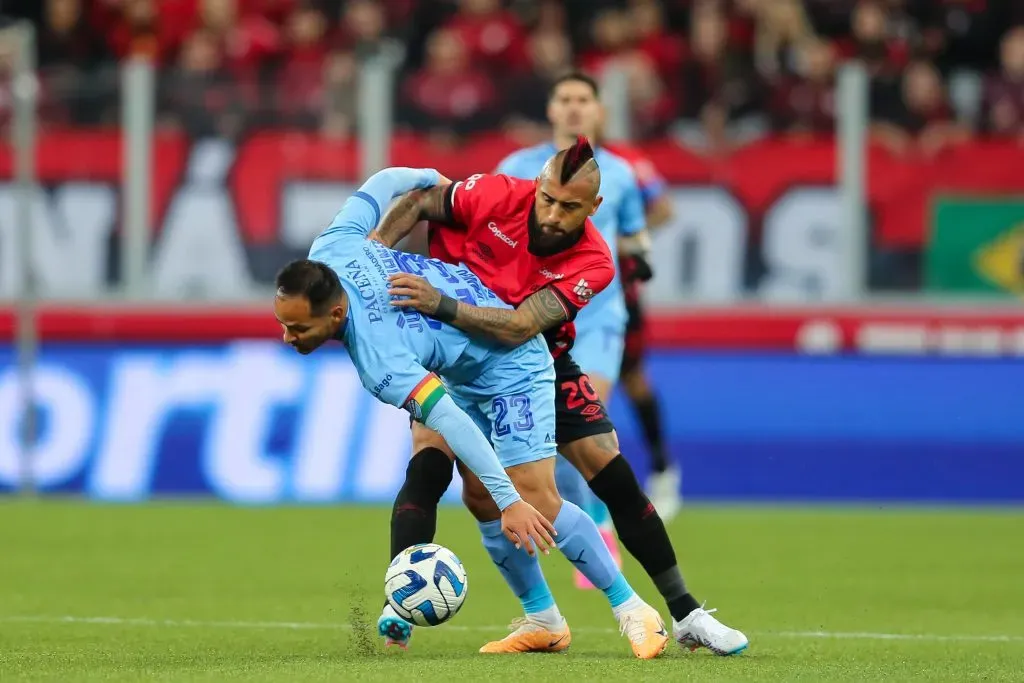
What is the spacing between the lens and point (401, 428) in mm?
13758

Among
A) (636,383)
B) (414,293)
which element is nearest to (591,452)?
(414,293)

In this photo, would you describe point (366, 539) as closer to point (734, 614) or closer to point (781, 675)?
point (734, 614)

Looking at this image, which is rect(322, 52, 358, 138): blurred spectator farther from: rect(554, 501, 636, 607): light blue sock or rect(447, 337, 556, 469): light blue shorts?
rect(554, 501, 636, 607): light blue sock

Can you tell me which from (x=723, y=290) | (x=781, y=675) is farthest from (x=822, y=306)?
(x=781, y=675)

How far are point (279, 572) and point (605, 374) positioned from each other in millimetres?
2083

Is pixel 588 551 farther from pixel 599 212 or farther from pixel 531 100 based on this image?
pixel 531 100

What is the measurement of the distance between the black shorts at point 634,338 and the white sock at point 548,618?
4.23m

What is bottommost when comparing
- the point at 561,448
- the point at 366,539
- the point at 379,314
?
the point at 366,539

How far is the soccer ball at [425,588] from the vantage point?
6531 mm

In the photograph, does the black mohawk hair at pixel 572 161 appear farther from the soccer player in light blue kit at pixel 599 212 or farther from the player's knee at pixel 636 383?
the player's knee at pixel 636 383

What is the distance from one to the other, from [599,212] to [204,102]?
561cm

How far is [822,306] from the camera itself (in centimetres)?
1405

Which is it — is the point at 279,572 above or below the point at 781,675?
below

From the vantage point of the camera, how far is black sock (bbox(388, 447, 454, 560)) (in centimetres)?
691
